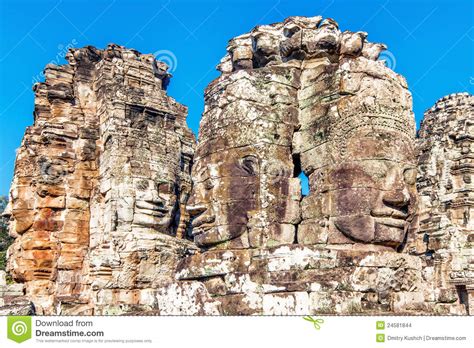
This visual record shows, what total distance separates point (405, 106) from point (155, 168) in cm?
767

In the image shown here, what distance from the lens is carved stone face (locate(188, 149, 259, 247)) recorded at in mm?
7676

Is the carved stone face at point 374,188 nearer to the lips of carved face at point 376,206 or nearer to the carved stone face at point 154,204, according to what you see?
the lips of carved face at point 376,206

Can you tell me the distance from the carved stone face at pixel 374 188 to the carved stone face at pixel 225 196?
3.27ft

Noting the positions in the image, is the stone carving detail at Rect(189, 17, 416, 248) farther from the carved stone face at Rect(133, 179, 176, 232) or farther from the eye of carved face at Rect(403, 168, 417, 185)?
the carved stone face at Rect(133, 179, 176, 232)

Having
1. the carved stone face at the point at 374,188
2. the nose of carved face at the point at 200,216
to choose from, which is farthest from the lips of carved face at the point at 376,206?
the nose of carved face at the point at 200,216

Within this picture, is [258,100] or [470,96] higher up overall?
[470,96]

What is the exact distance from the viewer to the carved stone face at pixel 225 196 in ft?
25.2

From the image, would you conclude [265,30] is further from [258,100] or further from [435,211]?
[435,211]

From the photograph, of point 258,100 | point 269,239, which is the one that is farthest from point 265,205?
point 258,100

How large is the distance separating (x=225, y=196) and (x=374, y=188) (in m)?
1.77

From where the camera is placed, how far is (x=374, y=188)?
22.9 ft

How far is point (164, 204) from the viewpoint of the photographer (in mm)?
14211
